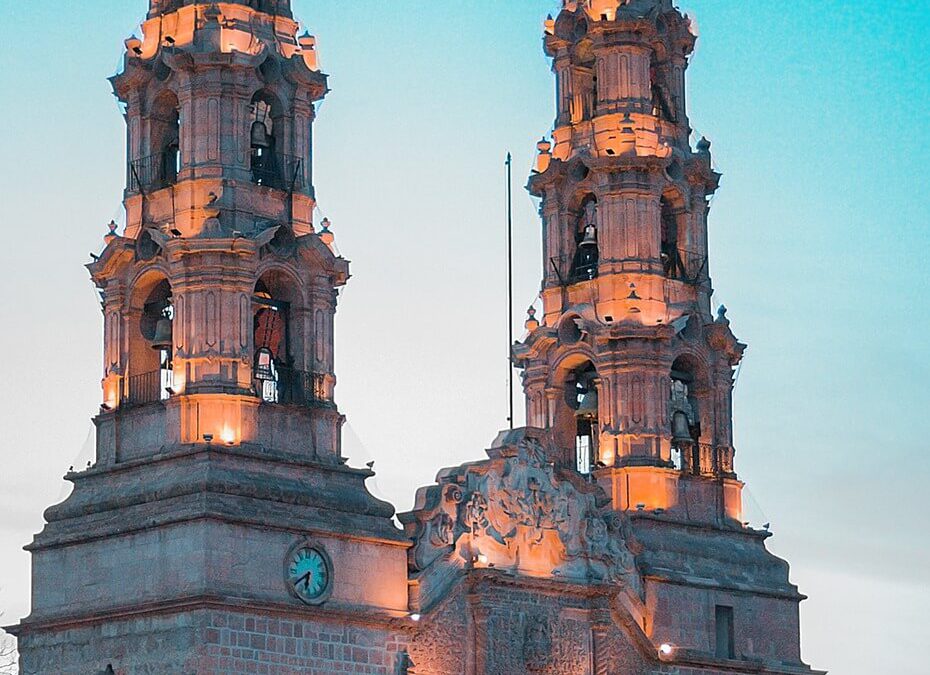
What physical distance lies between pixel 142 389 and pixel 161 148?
6078 millimetres

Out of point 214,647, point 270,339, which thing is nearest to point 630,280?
point 270,339

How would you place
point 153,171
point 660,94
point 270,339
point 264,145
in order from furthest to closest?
point 660,94 < point 264,145 < point 153,171 < point 270,339

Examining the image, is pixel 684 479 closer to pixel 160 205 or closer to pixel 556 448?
pixel 556 448

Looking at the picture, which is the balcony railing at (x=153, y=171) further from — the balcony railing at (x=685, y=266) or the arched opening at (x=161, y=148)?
the balcony railing at (x=685, y=266)

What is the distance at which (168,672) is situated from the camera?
56344 mm

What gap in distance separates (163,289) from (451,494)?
857cm

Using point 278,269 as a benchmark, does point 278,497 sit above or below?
below

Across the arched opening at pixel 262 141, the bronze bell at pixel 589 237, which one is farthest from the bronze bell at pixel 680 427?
the arched opening at pixel 262 141

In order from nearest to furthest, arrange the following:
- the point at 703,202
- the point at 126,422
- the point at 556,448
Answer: the point at 126,422
the point at 556,448
the point at 703,202

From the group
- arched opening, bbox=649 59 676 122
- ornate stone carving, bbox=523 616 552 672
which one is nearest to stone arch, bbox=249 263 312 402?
ornate stone carving, bbox=523 616 552 672

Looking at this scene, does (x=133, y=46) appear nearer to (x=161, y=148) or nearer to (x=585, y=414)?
(x=161, y=148)

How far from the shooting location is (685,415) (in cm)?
6981

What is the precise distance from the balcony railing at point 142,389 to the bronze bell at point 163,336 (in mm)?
654

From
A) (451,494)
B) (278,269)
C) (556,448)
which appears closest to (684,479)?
(556,448)
